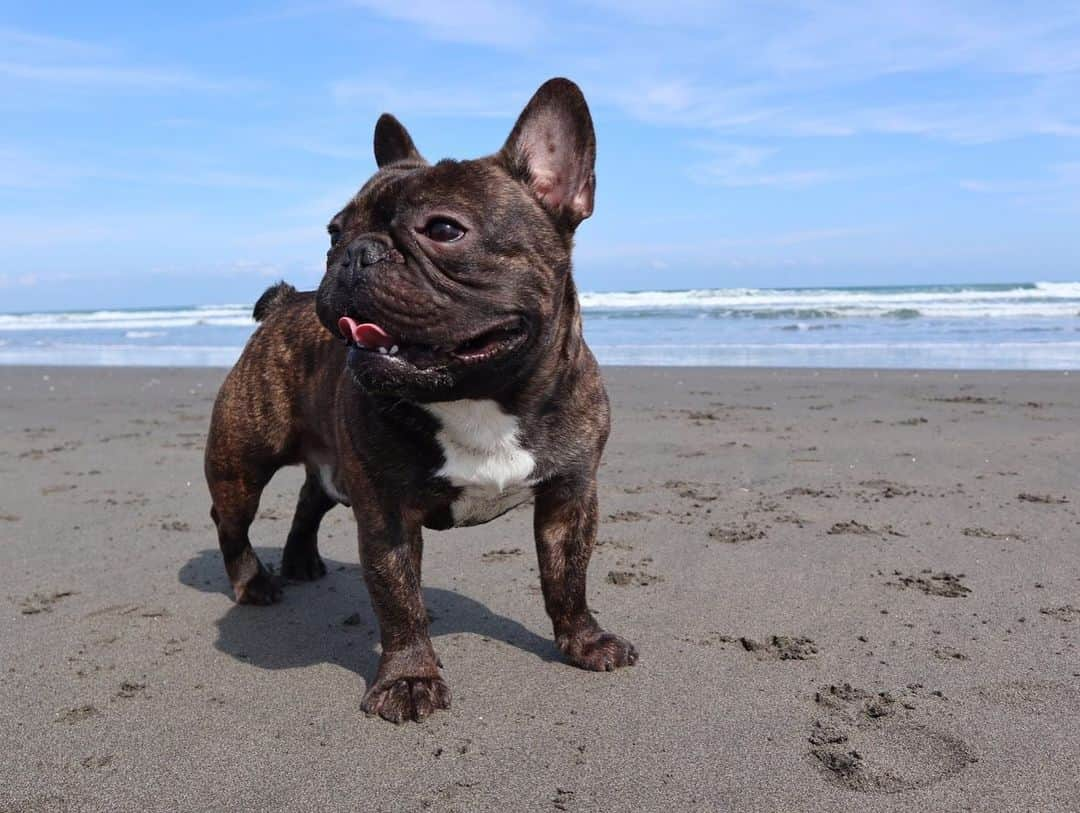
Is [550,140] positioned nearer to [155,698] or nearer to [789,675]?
[789,675]

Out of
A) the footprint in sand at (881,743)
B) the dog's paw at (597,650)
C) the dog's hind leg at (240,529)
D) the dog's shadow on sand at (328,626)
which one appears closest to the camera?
the footprint in sand at (881,743)

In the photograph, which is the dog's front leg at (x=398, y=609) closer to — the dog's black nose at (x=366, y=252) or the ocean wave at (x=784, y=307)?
the dog's black nose at (x=366, y=252)

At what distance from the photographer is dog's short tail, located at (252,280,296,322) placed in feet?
16.5

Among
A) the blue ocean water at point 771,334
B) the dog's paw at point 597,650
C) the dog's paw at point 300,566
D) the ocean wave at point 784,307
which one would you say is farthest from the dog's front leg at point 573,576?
the ocean wave at point 784,307

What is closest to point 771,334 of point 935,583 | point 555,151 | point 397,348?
point 935,583

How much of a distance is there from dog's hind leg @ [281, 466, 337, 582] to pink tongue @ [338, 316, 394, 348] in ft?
6.74

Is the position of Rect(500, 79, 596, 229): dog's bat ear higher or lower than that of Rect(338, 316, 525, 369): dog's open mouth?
higher

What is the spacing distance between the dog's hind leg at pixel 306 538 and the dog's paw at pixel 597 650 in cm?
164

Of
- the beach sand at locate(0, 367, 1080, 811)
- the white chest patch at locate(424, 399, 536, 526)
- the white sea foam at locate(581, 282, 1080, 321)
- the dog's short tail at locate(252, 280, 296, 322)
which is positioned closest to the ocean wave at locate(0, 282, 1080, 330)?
the white sea foam at locate(581, 282, 1080, 321)

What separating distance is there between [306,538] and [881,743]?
Result: 3.00 m

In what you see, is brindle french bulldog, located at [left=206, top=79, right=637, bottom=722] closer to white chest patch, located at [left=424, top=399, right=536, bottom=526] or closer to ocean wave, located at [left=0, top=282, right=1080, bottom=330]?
white chest patch, located at [left=424, top=399, right=536, bottom=526]

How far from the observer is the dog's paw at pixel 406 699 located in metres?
3.24

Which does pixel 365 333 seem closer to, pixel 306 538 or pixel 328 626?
pixel 328 626

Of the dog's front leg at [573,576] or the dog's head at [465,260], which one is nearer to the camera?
the dog's head at [465,260]
